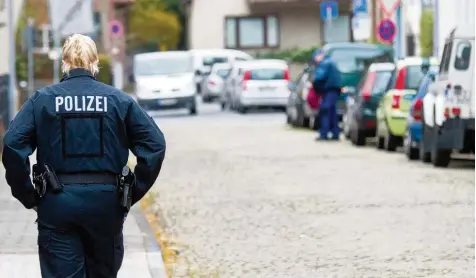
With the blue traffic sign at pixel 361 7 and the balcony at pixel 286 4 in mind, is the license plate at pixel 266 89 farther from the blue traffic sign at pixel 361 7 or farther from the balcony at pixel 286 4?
the balcony at pixel 286 4

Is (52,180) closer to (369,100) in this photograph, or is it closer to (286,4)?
(369,100)

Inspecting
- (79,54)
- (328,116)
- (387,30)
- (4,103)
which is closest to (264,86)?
(387,30)

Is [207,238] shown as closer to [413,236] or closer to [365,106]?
[413,236]

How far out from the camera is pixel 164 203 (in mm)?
17391

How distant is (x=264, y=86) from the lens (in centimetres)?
4666

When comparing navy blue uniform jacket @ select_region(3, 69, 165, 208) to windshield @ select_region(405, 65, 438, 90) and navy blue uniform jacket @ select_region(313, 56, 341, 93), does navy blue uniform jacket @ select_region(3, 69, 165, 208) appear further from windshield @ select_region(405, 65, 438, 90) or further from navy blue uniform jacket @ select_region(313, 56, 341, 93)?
navy blue uniform jacket @ select_region(313, 56, 341, 93)

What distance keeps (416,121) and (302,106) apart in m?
12.3

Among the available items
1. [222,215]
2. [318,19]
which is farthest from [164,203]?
[318,19]

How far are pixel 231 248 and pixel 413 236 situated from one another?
59.7 inches

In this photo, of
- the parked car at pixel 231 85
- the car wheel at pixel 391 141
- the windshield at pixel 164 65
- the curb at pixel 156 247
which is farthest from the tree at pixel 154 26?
the curb at pixel 156 247

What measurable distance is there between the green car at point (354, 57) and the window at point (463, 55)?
14.1 metres

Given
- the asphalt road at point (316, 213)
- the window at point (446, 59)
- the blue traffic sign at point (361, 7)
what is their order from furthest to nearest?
the blue traffic sign at point (361, 7), the window at point (446, 59), the asphalt road at point (316, 213)

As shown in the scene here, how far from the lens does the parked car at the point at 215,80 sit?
6034cm

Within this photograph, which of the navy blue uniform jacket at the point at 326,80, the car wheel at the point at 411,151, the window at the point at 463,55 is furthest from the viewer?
the navy blue uniform jacket at the point at 326,80
